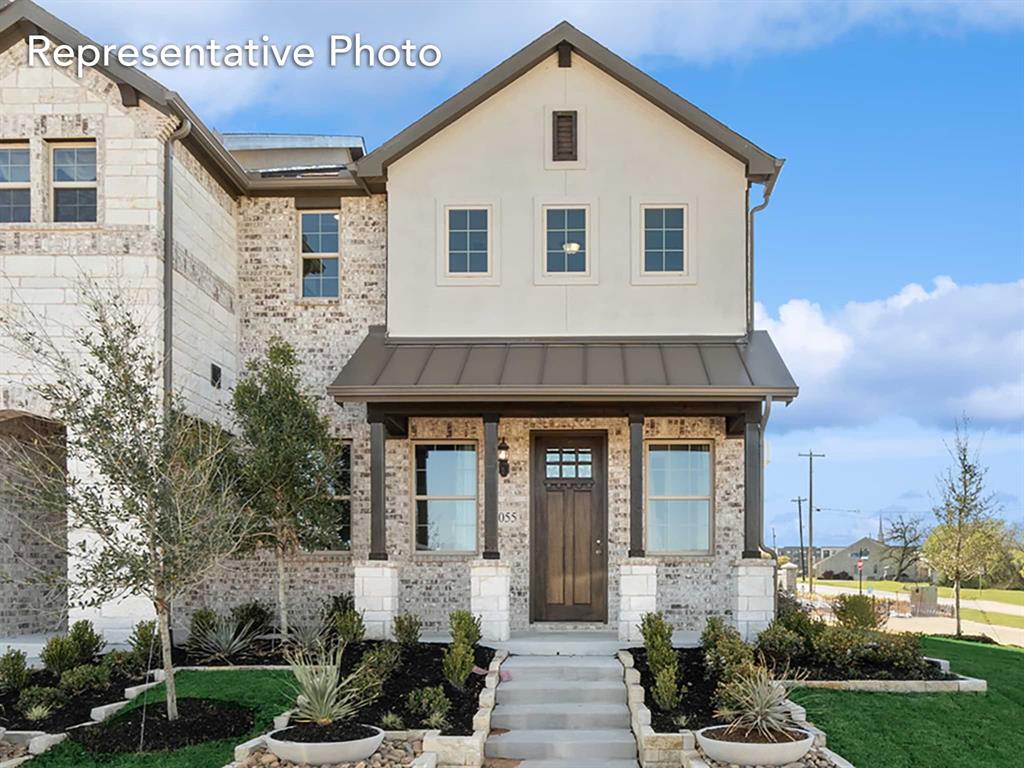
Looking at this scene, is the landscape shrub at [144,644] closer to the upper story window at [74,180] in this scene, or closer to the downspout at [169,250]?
the downspout at [169,250]

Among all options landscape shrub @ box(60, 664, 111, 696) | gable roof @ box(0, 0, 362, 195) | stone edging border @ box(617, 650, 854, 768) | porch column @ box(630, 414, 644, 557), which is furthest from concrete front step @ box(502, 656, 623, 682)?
gable roof @ box(0, 0, 362, 195)

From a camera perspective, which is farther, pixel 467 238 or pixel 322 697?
pixel 467 238

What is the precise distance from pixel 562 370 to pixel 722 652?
455 cm

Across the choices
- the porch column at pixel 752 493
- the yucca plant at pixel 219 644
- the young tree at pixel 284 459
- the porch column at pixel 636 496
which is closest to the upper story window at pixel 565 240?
the porch column at pixel 636 496

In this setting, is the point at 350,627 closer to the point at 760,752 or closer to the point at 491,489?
the point at 491,489

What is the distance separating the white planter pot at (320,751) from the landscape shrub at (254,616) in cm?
477

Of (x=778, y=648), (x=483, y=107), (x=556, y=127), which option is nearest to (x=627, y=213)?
(x=556, y=127)

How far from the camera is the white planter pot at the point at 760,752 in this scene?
8719mm

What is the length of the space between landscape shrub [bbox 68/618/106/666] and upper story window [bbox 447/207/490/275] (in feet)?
22.9

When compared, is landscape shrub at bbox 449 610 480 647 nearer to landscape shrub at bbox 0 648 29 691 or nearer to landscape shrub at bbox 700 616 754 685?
landscape shrub at bbox 700 616 754 685

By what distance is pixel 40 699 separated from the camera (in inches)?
417

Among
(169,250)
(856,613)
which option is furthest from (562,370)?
(169,250)

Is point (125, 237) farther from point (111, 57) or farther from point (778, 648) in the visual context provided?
point (778, 648)

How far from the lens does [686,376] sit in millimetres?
13719
